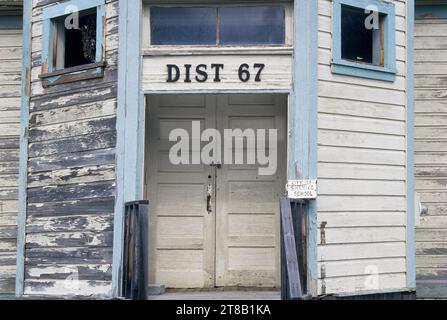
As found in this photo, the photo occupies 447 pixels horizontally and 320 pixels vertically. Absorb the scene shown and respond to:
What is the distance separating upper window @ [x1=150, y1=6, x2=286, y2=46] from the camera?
7234 mm

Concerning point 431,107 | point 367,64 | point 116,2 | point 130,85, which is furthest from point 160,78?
point 431,107

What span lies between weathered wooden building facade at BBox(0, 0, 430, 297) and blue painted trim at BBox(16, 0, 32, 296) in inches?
0.7

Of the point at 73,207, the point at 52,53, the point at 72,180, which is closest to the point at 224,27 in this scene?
the point at 52,53

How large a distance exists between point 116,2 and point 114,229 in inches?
94.2

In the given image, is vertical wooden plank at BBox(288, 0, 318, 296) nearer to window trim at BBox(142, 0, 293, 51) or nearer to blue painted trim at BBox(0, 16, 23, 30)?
window trim at BBox(142, 0, 293, 51)

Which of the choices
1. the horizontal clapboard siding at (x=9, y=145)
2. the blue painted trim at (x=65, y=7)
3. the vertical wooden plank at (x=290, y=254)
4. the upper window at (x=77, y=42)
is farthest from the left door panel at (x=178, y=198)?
the horizontal clapboard siding at (x=9, y=145)

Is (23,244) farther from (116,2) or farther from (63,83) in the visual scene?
(116,2)

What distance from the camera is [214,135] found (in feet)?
27.0

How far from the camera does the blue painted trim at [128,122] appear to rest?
7.02 metres

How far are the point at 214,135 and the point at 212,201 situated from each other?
0.79 meters

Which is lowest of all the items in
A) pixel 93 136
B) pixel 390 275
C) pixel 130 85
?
pixel 390 275

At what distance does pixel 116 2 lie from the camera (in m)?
7.31

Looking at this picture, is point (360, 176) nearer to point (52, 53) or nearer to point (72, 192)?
point (72, 192)

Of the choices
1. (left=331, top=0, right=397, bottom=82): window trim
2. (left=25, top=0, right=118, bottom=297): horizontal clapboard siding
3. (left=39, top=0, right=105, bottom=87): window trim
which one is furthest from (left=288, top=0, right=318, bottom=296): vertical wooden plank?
(left=39, top=0, right=105, bottom=87): window trim
